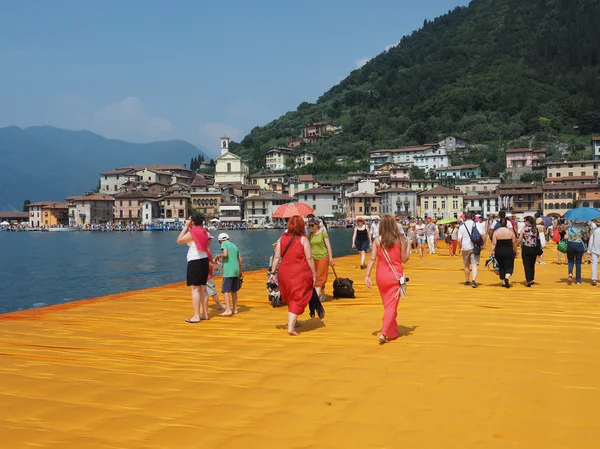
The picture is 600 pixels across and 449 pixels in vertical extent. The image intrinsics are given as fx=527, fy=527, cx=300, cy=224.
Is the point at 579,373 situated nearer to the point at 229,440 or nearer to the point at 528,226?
the point at 229,440

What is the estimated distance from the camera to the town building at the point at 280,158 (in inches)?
5133

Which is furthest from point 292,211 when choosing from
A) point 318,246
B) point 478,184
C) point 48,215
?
point 48,215

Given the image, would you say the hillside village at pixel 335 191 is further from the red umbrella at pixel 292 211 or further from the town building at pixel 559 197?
the red umbrella at pixel 292 211

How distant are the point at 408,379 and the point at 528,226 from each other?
7290mm

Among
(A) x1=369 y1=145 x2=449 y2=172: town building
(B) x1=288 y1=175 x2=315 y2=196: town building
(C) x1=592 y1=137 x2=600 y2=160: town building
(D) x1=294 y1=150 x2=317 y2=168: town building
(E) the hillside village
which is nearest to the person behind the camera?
(E) the hillside village

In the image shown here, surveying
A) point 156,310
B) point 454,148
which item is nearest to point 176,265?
point 156,310

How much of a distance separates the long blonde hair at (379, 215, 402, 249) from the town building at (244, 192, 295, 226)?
325 ft

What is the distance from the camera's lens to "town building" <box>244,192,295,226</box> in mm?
105812

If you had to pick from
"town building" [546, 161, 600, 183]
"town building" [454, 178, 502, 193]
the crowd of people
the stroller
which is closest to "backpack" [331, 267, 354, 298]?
the crowd of people

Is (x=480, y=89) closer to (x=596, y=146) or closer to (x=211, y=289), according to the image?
(x=596, y=146)

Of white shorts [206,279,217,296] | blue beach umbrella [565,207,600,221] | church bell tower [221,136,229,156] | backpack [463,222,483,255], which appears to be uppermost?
church bell tower [221,136,229,156]

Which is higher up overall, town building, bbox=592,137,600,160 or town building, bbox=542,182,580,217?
town building, bbox=592,137,600,160

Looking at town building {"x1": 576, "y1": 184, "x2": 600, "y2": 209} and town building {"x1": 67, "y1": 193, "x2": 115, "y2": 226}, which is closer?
town building {"x1": 576, "y1": 184, "x2": 600, "y2": 209}

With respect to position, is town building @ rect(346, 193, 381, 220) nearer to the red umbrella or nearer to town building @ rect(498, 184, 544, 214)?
town building @ rect(498, 184, 544, 214)
